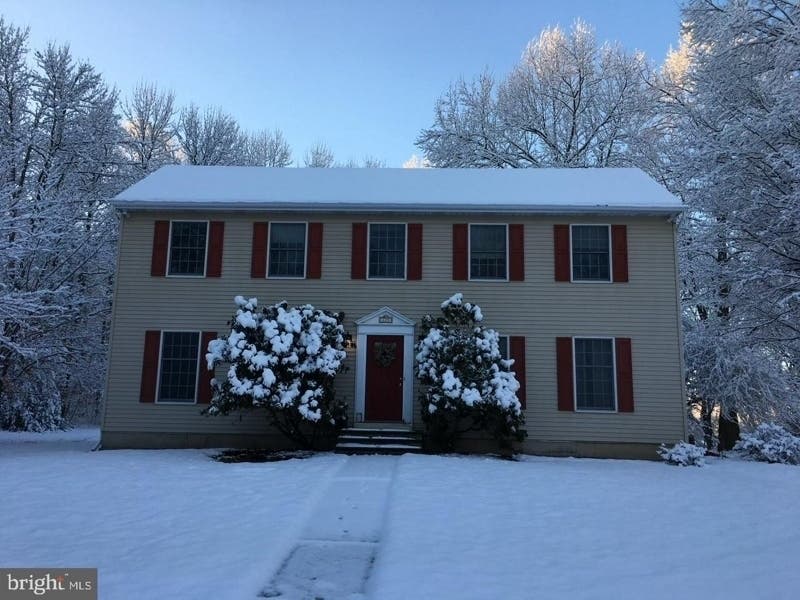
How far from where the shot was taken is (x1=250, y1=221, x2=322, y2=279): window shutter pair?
12.7 m

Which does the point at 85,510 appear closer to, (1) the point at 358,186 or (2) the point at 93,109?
(1) the point at 358,186

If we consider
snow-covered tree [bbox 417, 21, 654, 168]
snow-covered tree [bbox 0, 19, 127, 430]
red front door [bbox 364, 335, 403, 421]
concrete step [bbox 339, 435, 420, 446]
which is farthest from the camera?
snow-covered tree [bbox 417, 21, 654, 168]

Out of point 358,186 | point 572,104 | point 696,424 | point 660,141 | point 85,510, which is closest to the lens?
point 85,510

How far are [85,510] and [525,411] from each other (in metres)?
8.47

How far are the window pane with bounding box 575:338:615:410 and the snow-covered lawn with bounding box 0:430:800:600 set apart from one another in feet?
6.66

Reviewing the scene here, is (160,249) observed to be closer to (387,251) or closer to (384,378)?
(387,251)

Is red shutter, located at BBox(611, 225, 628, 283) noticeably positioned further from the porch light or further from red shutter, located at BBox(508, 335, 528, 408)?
the porch light

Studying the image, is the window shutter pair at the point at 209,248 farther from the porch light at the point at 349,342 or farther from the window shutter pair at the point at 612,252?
the window shutter pair at the point at 612,252

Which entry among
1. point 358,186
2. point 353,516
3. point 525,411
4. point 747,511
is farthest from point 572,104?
point 353,516

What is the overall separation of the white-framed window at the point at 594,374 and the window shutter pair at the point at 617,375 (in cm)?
9

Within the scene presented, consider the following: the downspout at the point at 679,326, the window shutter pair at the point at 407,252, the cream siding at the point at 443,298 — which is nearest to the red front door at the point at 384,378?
the cream siding at the point at 443,298

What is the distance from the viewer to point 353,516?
6.85 metres

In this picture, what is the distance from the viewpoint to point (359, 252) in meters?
12.7

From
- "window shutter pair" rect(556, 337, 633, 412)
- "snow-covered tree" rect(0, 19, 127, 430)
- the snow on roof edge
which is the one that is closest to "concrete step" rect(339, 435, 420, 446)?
"window shutter pair" rect(556, 337, 633, 412)
